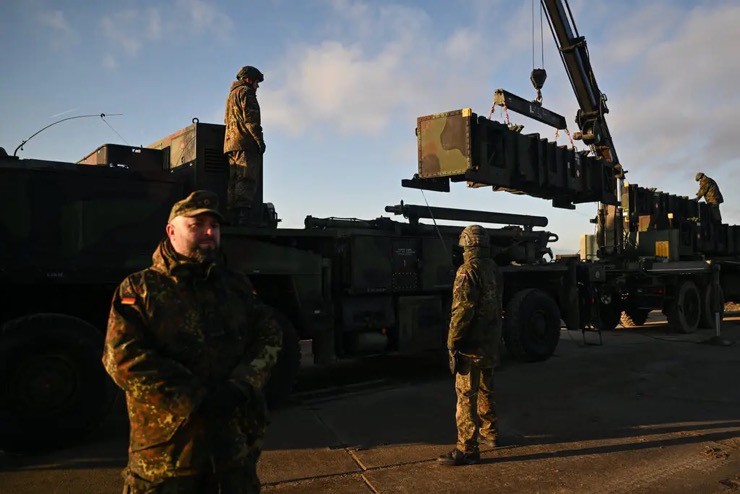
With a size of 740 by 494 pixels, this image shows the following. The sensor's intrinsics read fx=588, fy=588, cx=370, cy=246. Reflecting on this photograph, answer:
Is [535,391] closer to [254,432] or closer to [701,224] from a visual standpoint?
[254,432]

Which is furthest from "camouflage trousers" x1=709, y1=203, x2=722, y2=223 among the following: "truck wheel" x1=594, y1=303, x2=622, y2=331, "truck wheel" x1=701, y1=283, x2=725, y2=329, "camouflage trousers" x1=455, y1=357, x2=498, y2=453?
"camouflage trousers" x1=455, y1=357, x2=498, y2=453

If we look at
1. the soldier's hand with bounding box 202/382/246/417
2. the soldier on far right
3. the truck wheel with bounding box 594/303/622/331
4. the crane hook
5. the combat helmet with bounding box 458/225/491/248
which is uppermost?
the crane hook

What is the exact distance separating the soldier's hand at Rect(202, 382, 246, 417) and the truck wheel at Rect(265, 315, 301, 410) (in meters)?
3.94

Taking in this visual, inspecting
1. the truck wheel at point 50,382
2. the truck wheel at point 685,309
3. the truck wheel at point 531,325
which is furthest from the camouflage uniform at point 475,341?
the truck wheel at point 685,309

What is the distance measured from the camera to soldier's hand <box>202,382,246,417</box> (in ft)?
6.67

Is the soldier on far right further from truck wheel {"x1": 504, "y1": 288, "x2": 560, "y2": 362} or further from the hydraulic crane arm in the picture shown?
truck wheel {"x1": 504, "y1": 288, "x2": 560, "y2": 362}

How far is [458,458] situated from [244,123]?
395 centimetres

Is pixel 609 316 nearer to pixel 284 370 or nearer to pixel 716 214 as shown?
pixel 716 214

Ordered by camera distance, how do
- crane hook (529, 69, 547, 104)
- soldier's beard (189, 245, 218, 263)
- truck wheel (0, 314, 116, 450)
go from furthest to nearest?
crane hook (529, 69, 547, 104) → truck wheel (0, 314, 116, 450) → soldier's beard (189, 245, 218, 263)

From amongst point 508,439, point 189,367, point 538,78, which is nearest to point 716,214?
point 538,78

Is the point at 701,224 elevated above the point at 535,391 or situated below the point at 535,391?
above

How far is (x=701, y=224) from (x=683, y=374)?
357 inches

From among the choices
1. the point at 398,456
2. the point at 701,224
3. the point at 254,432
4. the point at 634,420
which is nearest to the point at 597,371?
the point at 634,420

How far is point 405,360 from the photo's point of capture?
942cm
